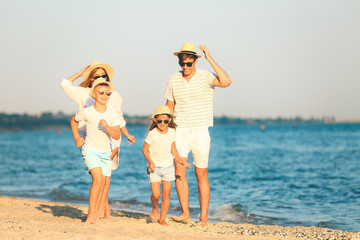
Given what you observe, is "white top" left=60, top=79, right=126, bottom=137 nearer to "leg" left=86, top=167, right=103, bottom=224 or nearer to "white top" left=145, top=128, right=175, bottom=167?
"white top" left=145, top=128, right=175, bottom=167

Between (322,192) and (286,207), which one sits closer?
(286,207)

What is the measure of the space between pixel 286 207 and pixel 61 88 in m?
5.75

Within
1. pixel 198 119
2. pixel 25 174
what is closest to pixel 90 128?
pixel 198 119

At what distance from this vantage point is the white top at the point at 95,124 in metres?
5.27

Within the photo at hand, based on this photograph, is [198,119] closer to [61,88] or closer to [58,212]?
[61,88]

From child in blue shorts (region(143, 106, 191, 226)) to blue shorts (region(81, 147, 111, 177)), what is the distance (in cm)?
49

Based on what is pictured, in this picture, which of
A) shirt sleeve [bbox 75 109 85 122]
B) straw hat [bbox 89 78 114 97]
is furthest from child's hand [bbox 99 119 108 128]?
straw hat [bbox 89 78 114 97]

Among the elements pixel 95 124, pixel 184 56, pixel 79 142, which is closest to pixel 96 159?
pixel 79 142

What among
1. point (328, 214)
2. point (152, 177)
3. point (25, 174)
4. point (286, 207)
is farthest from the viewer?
point (25, 174)

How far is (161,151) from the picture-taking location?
555 cm

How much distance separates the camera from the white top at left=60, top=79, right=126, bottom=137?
18.6 feet

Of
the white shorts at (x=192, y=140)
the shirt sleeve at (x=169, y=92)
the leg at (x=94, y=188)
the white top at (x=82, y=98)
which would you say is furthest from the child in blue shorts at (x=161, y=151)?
the leg at (x=94, y=188)

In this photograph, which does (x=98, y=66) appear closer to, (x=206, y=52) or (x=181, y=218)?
(x=206, y=52)

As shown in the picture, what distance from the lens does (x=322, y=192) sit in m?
11.3
